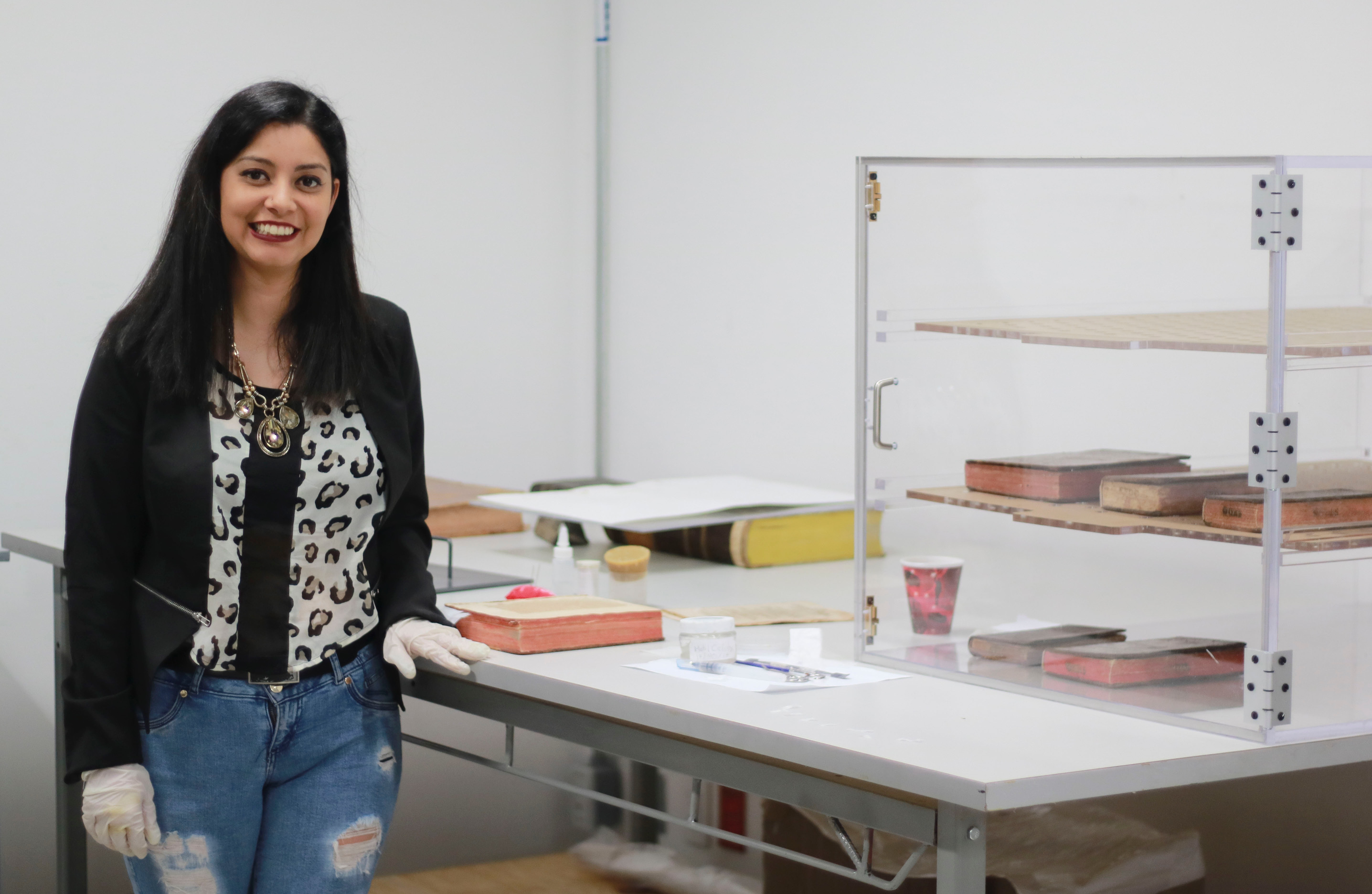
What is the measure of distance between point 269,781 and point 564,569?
704mm

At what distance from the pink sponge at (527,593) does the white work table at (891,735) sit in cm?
21

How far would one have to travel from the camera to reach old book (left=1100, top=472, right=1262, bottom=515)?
140cm

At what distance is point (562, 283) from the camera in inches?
134

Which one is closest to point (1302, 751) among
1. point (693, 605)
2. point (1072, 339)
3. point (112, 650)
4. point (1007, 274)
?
point (1072, 339)

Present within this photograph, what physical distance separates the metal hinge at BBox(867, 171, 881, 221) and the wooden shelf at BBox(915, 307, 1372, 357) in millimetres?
145

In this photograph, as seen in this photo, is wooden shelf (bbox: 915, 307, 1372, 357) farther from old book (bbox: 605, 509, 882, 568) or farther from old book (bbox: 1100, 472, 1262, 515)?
old book (bbox: 605, 509, 882, 568)

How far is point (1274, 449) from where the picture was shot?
1.33 metres

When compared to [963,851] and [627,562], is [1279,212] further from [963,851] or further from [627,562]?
[627,562]

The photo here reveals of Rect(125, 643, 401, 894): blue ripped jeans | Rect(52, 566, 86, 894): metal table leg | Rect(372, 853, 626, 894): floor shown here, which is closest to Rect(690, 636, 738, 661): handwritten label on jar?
Rect(125, 643, 401, 894): blue ripped jeans

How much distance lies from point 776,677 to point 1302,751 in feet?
1.72

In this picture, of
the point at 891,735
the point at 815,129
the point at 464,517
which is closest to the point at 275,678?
the point at 891,735

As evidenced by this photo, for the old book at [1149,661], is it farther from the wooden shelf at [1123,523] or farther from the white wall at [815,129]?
the white wall at [815,129]

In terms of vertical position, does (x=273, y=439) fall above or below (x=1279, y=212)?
below

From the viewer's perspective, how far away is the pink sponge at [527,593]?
6.19 ft
